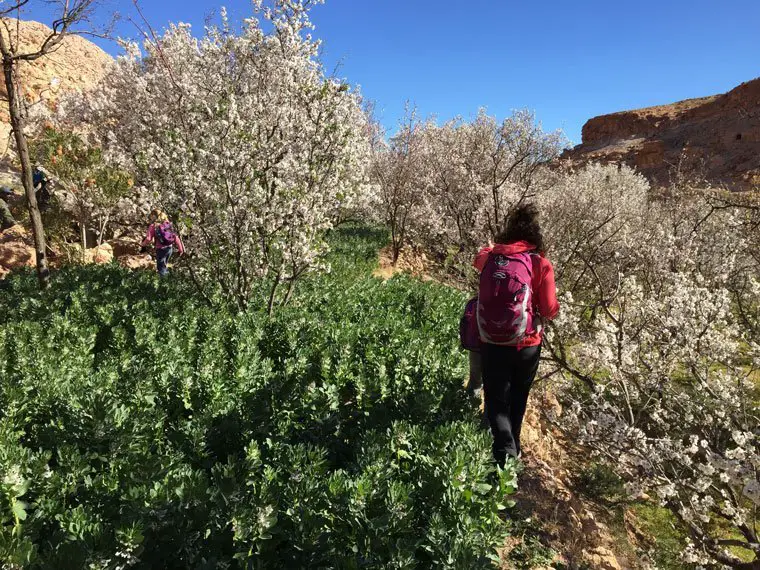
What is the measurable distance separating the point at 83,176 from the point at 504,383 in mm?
13611

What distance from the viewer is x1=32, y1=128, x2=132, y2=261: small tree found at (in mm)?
12141

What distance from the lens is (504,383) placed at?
138 inches

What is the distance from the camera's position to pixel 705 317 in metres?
5.17

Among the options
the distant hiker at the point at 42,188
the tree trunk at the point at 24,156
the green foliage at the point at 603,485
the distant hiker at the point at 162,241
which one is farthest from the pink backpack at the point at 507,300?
the distant hiker at the point at 42,188

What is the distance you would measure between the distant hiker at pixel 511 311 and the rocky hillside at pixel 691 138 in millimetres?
38315

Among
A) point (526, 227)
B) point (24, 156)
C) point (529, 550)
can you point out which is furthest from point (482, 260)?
point (24, 156)

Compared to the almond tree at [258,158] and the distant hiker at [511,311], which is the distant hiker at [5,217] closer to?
the almond tree at [258,158]

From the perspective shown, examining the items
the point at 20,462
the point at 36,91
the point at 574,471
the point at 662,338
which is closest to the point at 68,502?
the point at 20,462

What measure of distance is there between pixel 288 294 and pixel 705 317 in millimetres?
6079

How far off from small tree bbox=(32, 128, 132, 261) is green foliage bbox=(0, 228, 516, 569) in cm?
723

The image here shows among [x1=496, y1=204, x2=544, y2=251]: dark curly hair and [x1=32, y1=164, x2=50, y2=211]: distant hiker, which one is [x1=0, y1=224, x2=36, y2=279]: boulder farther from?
[x1=496, y1=204, x2=544, y2=251]: dark curly hair

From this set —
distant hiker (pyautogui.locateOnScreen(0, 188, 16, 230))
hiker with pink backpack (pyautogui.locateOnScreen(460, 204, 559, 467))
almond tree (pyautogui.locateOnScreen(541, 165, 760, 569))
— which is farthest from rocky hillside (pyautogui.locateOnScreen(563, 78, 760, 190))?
hiker with pink backpack (pyautogui.locateOnScreen(460, 204, 559, 467))

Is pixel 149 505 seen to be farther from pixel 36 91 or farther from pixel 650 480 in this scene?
pixel 36 91

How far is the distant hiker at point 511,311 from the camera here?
328 cm
